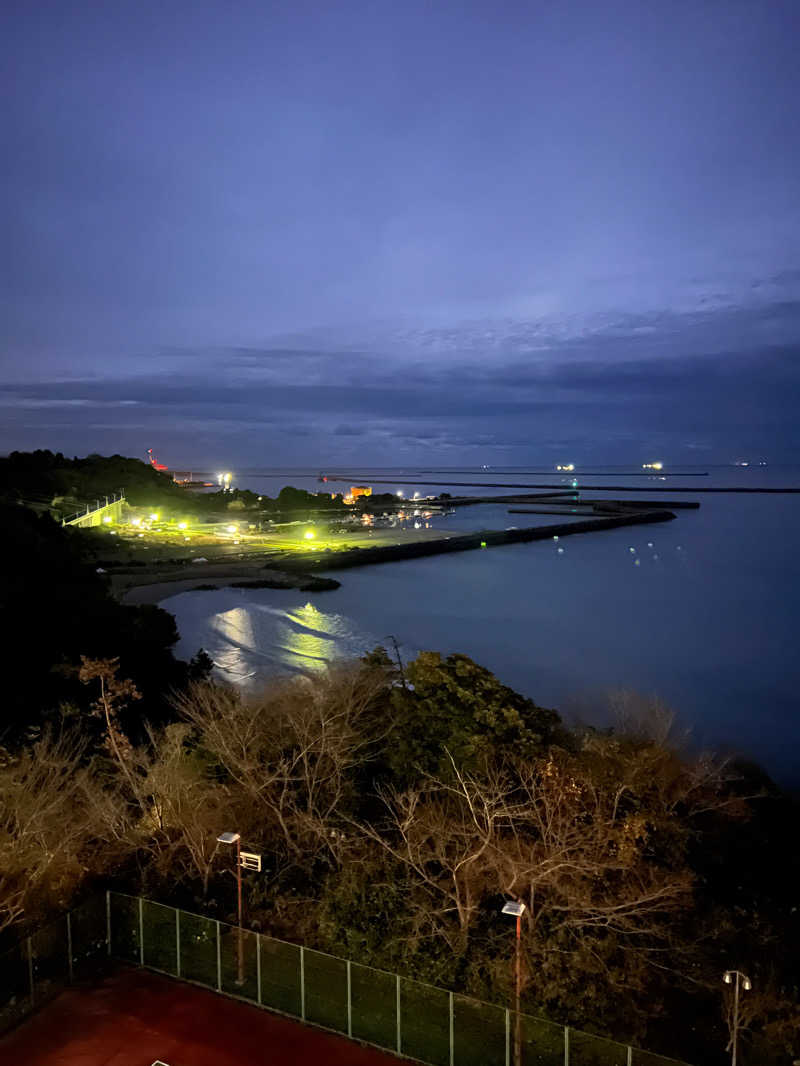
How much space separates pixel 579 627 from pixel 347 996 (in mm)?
28936

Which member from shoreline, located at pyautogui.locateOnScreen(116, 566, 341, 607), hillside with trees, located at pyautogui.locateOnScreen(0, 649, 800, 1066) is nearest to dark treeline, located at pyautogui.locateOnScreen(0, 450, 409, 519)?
shoreline, located at pyautogui.locateOnScreen(116, 566, 341, 607)

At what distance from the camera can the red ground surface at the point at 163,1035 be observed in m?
7.36

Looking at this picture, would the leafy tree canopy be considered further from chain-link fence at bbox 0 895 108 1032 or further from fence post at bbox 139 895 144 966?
chain-link fence at bbox 0 895 108 1032

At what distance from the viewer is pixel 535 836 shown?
981 cm

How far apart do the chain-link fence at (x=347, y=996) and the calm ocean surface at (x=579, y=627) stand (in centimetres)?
1344

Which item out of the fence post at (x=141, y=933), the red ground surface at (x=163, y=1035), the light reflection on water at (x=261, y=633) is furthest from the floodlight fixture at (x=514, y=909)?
the light reflection on water at (x=261, y=633)

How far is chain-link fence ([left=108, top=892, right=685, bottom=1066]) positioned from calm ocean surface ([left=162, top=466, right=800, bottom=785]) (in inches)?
529

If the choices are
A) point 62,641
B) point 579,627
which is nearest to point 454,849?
point 62,641

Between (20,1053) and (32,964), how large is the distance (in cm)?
88

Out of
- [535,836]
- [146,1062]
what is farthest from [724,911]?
[146,1062]

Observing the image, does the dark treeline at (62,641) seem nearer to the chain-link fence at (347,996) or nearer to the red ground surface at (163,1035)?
the chain-link fence at (347,996)

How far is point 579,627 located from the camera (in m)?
35.2

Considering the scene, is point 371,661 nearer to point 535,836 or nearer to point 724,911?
point 535,836

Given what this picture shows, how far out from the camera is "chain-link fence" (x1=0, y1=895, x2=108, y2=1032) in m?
7.90
